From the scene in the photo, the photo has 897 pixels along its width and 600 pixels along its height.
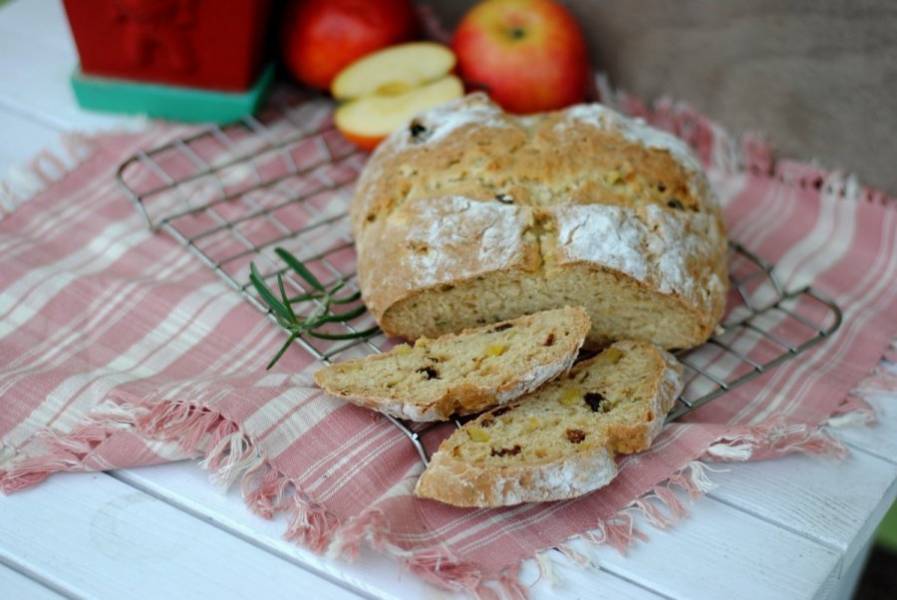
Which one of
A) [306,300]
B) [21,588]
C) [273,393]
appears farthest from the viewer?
[306,300]

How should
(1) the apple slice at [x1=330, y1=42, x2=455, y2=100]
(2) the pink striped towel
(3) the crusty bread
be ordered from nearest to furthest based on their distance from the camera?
(2) the pink striped towel → (3) the crusty bread → (1) the apple slice at [x1=330, y1=42, x2=455, y2=100]

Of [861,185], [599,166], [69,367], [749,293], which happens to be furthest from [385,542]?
[861,185]

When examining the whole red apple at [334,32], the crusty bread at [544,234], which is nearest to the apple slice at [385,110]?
the whole red apple at [334,32]

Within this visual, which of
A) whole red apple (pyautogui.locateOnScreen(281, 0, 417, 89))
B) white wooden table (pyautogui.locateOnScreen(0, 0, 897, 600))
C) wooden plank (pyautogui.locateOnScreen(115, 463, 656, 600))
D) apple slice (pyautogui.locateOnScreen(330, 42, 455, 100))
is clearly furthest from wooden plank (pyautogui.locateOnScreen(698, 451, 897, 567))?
whole red apple (pyautogui.locateOnScreen(281, 0, 417, 89))

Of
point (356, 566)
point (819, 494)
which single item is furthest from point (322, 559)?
point (819, 494)

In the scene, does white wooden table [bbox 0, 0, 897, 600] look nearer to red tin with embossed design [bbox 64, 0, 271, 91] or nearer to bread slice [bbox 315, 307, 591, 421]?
bread slice [bbox 315, 307, 591, 421]

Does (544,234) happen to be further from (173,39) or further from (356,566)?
(173,39)
